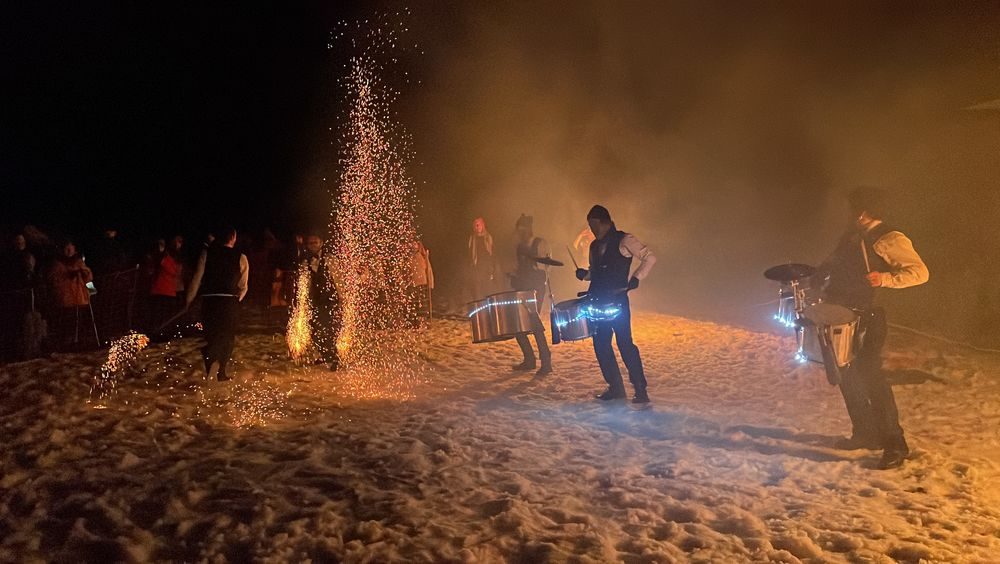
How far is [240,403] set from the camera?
657 cm

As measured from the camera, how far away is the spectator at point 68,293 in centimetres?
913

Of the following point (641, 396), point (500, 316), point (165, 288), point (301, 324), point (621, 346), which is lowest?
point (641, 396)

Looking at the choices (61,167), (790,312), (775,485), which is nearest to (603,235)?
(790,312)

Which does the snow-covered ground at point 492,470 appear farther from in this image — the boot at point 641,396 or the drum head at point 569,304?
the drum head at point 569,304

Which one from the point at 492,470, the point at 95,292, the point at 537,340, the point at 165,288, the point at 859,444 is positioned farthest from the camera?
the point at 165,288

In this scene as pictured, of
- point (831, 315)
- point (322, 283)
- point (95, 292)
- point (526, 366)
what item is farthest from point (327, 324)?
point (831, 315)

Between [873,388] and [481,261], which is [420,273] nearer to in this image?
[481,261]

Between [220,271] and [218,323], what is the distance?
577 millimetres

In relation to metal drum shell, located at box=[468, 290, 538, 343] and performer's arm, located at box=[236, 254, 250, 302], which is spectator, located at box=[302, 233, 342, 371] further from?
metal drum shell, located at box=[468, 290, 538, 343]

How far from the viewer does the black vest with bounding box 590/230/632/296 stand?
6344 mm

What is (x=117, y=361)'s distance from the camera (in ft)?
26.6

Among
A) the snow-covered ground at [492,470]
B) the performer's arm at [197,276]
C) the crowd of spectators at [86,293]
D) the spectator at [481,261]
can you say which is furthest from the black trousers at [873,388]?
the spectator at [481,261]

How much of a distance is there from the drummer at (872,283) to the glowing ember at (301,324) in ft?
19.2

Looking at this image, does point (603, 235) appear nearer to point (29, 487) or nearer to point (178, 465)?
point (178, 465)
